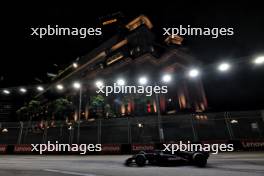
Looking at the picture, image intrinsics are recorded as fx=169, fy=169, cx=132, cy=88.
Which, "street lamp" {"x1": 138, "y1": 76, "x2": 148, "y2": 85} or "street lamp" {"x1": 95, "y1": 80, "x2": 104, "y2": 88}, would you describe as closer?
"street lamp" {"x1": 138, "y1": 76, "x2": 148, "y2": 85}

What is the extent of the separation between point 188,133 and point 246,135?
19.5 feet

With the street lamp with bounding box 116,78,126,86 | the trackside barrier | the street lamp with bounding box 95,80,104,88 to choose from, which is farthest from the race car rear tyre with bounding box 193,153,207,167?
the street lamp with bounding box 95,80,104,88

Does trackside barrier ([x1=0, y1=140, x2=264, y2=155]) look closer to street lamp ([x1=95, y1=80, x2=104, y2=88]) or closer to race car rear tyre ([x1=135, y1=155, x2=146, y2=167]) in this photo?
race car rear tyre ([x1=135, y1=155, x2=146, y2=167])

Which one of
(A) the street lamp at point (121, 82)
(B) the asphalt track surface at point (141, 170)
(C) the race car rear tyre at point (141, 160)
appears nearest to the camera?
(B) the asphalt track surface at point (141, 170)

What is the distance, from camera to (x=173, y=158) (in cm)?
894

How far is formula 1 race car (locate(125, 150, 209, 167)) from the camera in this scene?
28.1ft

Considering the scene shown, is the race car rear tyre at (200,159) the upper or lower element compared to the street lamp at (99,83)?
lower


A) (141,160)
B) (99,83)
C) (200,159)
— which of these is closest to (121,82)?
(99,83)

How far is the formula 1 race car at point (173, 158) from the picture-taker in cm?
856

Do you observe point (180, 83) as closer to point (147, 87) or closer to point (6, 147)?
point (147, 87)

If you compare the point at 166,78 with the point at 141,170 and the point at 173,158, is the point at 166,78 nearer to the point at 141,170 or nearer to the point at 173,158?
the point at 173,158

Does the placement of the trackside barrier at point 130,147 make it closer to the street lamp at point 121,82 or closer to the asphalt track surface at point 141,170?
the asphalt track surface at point 141,170

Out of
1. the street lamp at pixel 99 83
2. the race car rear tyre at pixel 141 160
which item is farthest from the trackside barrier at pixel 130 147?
the street lamp at pixel 99 83

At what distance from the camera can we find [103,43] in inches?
2110
